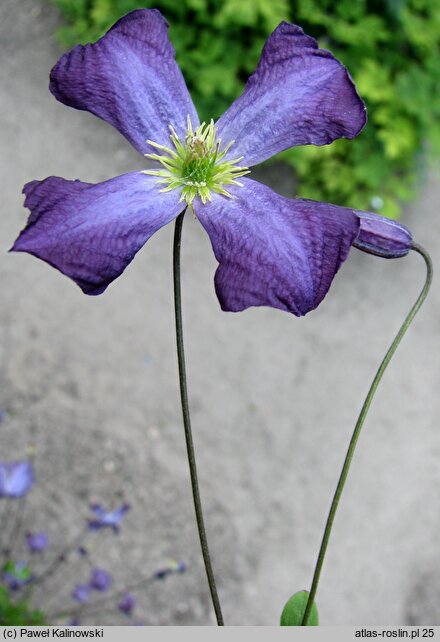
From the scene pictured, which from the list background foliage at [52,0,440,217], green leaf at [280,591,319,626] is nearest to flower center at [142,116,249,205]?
green leaf at [280,591,319,626]

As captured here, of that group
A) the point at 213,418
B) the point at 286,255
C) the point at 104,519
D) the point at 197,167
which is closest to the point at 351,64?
the point at 213,418

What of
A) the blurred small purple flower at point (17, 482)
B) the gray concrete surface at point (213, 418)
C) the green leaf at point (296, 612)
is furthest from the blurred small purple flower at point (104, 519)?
the green leaf at point (296, 612)

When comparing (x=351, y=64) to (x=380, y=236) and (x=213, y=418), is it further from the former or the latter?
(x=380, y=236)

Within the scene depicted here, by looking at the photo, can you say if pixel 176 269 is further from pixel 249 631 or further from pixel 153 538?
pixel 153 538

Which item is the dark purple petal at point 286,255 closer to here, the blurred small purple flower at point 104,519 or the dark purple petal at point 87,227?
the dark purple petal at point 87,227

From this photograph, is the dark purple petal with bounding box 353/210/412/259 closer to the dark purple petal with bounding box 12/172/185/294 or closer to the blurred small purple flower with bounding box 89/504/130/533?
the dark purple petal with bounding box 12/172/185/294
